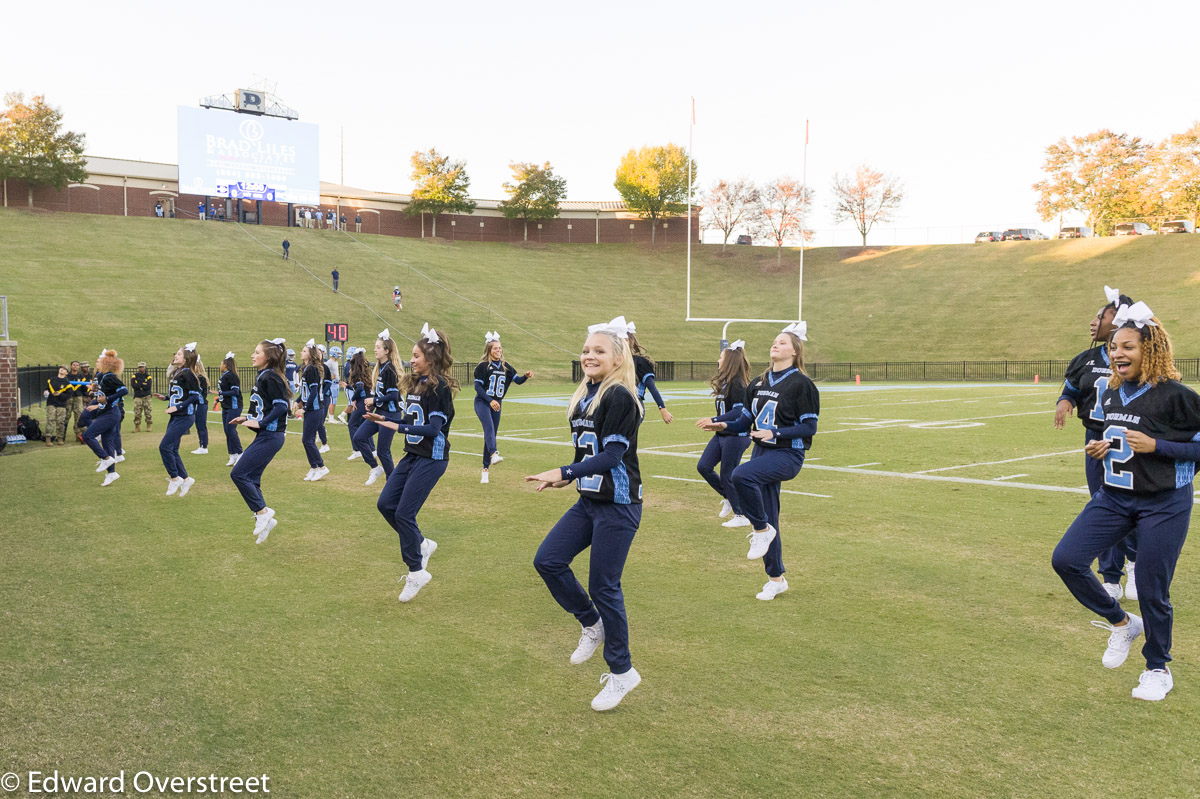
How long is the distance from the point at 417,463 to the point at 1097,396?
5517 mm

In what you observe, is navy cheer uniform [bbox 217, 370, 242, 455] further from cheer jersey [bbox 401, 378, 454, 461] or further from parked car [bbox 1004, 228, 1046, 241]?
parked car [bbox 1004, 228, 1046, 241]

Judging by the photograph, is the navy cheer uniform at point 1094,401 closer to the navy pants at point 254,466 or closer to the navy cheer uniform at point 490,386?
the navy pants at point 254,466

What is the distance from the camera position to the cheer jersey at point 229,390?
1276 centimetres

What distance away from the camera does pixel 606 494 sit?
5008 mm

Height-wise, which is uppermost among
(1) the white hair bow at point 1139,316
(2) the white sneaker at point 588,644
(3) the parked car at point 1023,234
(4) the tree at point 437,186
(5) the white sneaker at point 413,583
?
(4) the tree at point 437,186

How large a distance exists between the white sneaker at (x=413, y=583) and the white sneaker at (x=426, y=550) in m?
0.08

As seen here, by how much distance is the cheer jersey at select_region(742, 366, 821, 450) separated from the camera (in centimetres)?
724

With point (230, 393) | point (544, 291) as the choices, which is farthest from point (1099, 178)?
point (230, 393)

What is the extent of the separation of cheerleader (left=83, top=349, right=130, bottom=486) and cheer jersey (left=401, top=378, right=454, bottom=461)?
805 centimetres

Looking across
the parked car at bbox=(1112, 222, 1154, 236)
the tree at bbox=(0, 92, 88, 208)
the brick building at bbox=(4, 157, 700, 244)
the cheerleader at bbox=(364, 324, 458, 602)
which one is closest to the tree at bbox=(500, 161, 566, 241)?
the brick building at bbox=(4, 157, 700, 244)

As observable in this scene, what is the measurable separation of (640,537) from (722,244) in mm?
71870

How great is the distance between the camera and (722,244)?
78.7 meters

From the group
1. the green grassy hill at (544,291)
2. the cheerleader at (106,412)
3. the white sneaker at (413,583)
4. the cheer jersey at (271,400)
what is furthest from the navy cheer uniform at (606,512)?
the green grassy hill at (544,291)

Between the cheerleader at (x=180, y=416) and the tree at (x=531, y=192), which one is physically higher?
the tree at (x=531, y=192)
